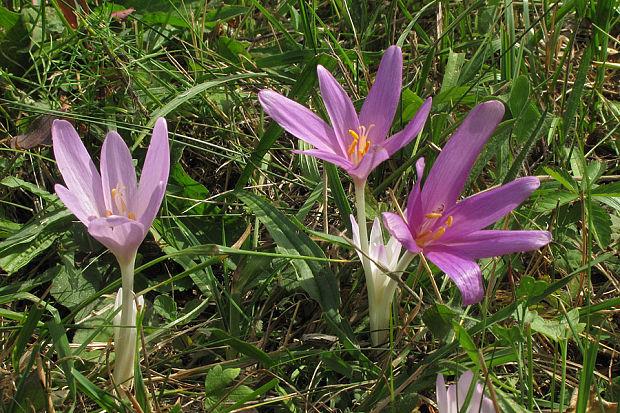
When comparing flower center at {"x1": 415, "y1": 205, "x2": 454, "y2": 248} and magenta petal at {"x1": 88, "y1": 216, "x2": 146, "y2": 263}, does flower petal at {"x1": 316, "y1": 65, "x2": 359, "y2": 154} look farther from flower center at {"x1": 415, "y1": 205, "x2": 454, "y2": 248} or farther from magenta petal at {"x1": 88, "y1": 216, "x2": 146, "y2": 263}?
magenta petal at {"x1": 88, "y1": 216, "x2": 146, "y2": 263}

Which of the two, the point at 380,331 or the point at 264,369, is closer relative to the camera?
the point at 264,369

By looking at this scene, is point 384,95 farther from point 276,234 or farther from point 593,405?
point 593,405

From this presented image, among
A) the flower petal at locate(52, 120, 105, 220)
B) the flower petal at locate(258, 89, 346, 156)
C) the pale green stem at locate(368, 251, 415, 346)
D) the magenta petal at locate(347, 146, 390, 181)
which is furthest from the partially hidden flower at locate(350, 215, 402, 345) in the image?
the flower petal at locate(52, 120, 105, 220)

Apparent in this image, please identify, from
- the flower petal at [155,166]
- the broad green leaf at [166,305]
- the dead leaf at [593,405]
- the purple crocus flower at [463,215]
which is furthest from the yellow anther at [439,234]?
the broad green leaf at [166,305]

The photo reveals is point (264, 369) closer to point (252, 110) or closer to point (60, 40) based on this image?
point (252, 110)

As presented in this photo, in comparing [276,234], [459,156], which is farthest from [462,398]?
[276,234]

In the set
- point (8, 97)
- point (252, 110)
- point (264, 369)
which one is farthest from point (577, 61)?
point (8, 97)
